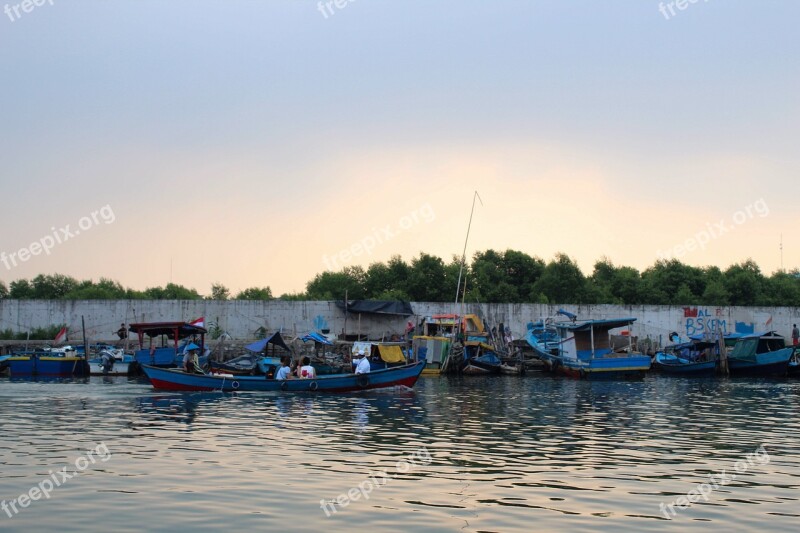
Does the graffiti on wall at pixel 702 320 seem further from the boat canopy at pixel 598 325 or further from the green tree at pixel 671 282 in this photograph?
the green tree at pixel 671 282

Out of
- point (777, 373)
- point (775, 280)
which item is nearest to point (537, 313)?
point (777, 373)

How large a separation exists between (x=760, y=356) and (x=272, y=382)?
3004 centimetres

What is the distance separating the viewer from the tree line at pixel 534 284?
2768 inches

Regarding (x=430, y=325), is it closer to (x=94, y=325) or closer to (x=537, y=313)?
(x=537, y=313)

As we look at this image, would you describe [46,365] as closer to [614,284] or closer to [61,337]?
[61,337]

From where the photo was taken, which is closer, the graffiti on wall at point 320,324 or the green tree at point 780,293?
the graffiti on wall at point 320,324

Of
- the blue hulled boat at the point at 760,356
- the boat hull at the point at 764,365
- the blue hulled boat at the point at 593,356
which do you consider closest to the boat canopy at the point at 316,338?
the blue hulled boat at the point at 593,356

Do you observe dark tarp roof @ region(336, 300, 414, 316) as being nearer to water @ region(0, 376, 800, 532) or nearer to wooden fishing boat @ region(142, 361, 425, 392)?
wooden fishing boat @ region(142, 361, 425, 392)

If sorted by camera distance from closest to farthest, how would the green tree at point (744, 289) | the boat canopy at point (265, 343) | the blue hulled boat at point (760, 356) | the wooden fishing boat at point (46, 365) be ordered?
the wooden fishing boat at point (46, 365)
the boat canopy at point (265, 343)
the blue hulled boat at point (760, 356)
the green tree at point (744, 289)

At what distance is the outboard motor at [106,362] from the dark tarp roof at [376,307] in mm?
14166

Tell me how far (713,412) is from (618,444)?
28.4ft

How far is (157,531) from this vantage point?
961 cm

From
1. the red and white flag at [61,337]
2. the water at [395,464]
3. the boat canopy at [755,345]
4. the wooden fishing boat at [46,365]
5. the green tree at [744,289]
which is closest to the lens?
the water at [395,464]

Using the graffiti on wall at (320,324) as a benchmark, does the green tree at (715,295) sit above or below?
above
